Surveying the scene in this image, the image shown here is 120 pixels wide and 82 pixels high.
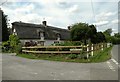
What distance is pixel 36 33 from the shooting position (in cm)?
5453

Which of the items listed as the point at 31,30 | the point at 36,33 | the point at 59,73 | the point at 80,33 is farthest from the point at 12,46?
the point at 59,73

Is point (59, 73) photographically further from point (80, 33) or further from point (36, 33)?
point (36, 33)

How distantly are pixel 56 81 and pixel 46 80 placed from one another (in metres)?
0.42

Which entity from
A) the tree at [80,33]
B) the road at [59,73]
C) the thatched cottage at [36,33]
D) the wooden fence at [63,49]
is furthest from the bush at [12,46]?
the tree at [80,33]

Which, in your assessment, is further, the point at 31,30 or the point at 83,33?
the point at 31,30

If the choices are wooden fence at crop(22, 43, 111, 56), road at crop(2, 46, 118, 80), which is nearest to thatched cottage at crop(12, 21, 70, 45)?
wooden fence at crop(22, 43, 111, 56)

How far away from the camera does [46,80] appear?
815 cm

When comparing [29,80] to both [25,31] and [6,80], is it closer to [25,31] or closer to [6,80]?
[6,80]

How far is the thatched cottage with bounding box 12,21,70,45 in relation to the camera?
51294mm

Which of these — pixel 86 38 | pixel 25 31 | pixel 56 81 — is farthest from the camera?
pixel 25 31

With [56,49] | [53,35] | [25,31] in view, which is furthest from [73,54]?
[53,35]

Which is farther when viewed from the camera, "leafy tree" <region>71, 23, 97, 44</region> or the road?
"leafy tree" <region>71, 23, 97, 44</region>

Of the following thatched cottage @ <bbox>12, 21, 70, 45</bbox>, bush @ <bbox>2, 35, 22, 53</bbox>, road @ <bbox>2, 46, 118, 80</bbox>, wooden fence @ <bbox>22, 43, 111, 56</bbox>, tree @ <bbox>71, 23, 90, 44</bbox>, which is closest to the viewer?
road @ <bbox>2, 46, 118, 80</bbox>

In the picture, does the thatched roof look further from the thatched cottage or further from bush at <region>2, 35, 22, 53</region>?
bush at <region>2, 35, 22, 53</region>
